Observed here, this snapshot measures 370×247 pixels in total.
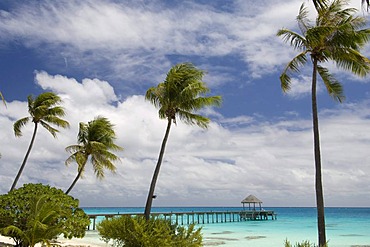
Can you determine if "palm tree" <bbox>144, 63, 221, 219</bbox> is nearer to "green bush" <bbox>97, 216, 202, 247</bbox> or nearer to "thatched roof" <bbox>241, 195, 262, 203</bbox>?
"green bush" <bbox>97, 216, 202, 247</bbox>

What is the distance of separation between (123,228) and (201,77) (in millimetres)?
8250

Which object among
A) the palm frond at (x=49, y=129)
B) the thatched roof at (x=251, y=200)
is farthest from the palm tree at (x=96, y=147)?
the thatched roof at (x=251, y=200)

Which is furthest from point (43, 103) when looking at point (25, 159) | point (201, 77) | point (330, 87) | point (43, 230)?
point (330, 87)

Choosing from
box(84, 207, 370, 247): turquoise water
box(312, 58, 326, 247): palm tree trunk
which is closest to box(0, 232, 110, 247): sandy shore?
box(84, 207, 370, 247): turquoise water

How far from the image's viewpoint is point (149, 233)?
1215 cm

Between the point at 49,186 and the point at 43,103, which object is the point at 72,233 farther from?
the point at 43,103

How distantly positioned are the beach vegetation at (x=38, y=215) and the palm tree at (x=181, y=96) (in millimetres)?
4191

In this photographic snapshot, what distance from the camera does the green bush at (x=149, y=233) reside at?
11844mm

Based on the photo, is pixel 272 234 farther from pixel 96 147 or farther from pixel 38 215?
pixel 38 215

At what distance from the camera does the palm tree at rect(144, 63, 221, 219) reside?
17.6m

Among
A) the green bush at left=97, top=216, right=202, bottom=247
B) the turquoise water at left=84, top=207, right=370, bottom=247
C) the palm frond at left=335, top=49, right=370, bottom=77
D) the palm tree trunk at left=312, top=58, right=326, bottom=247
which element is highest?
the palm frond at left=335, top=49, right=370, bottom=77

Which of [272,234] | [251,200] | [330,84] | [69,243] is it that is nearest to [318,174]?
[330,84]

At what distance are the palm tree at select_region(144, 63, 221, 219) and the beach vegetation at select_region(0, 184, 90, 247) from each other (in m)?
4.19

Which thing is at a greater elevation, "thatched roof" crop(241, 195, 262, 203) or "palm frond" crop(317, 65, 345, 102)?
"palm frond" crop(317, 65, 345, 102)
